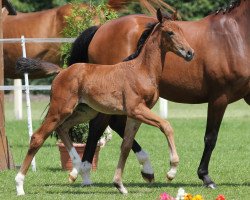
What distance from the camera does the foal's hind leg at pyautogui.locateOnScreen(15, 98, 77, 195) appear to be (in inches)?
356

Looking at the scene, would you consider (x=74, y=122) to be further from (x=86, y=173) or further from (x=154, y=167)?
(x=154, y=167)

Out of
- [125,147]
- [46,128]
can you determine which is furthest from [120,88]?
[46,128]

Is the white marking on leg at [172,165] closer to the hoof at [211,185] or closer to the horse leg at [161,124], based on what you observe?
the horse leg at [161,124]

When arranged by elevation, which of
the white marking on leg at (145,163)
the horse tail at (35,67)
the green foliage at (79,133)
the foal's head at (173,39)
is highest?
the foal's head at (173,39)

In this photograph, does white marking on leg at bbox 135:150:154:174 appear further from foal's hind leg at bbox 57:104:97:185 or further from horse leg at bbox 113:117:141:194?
horse leg at bbox 113:117:141:194

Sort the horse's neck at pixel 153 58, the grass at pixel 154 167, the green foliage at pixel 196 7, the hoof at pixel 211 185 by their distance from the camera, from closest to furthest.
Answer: the horse's neck at pixel 153 58 < the grass at pixel 154 167 < the hoof at pixel 211 185 < the green foliage at pixel 196 7

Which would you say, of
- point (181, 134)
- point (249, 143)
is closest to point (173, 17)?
point (249, 143)

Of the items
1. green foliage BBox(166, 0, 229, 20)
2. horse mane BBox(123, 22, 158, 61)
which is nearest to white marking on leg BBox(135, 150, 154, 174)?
horse mane BBox(123, 22, 158, 61)

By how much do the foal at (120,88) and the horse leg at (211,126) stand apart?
41.7 inches

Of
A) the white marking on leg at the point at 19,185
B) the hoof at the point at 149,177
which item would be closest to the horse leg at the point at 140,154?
the hoof at the point at 149,177

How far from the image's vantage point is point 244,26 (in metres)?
9.98

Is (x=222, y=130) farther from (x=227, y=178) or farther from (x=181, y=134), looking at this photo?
(x=227, y=178)

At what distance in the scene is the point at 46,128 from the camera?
29.8 feet

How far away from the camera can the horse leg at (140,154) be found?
32.4ft
